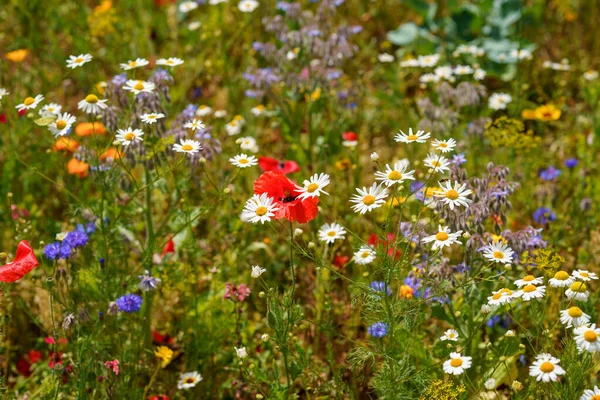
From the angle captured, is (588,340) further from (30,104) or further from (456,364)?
(30,104)

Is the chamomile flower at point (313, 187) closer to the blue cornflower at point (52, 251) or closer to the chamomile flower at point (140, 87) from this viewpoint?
the chamomile flower at point (140, 87)

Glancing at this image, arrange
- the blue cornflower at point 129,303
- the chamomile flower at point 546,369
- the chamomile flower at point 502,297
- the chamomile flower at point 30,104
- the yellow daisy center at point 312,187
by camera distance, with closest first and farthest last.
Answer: the chamomile flower at point 546,369 → the chamomile flower at point 502,297 → the yellow daisy center at point 312,187 → the blue cornflower at point 129,303 → the chamomile flower at point 30,104

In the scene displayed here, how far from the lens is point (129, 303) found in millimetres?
2623

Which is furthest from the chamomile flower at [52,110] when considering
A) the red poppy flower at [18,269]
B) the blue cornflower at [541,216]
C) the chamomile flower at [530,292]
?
the blue cornflower at [541,216]

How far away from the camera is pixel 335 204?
3.76 metres

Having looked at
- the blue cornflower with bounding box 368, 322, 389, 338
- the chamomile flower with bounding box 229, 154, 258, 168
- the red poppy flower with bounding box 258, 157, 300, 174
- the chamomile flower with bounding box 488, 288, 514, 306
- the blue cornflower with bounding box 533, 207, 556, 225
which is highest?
the chamomile flower with bounding box 229, 154, 258, 168

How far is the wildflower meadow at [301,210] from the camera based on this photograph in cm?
233

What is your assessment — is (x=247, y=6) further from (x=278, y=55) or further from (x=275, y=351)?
(x=275, y=351)

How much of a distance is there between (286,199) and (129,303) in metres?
0.71

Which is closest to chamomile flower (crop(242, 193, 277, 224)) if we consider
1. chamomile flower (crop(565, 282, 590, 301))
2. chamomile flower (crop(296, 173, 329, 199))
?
chamomile flower (crop(296, 173, 329, 199))

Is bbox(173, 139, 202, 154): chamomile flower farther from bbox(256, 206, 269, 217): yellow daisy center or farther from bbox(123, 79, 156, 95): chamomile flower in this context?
bbox(256, 206, 269, 217): yellow daisy center

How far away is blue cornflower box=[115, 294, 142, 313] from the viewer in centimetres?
261

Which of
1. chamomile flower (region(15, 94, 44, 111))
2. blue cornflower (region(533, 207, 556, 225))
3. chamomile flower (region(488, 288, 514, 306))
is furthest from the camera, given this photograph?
blue cornflower (region(533, 207, 556, 225))

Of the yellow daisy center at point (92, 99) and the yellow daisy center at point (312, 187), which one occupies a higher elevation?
the yellow daisy center at point (92, 99)
